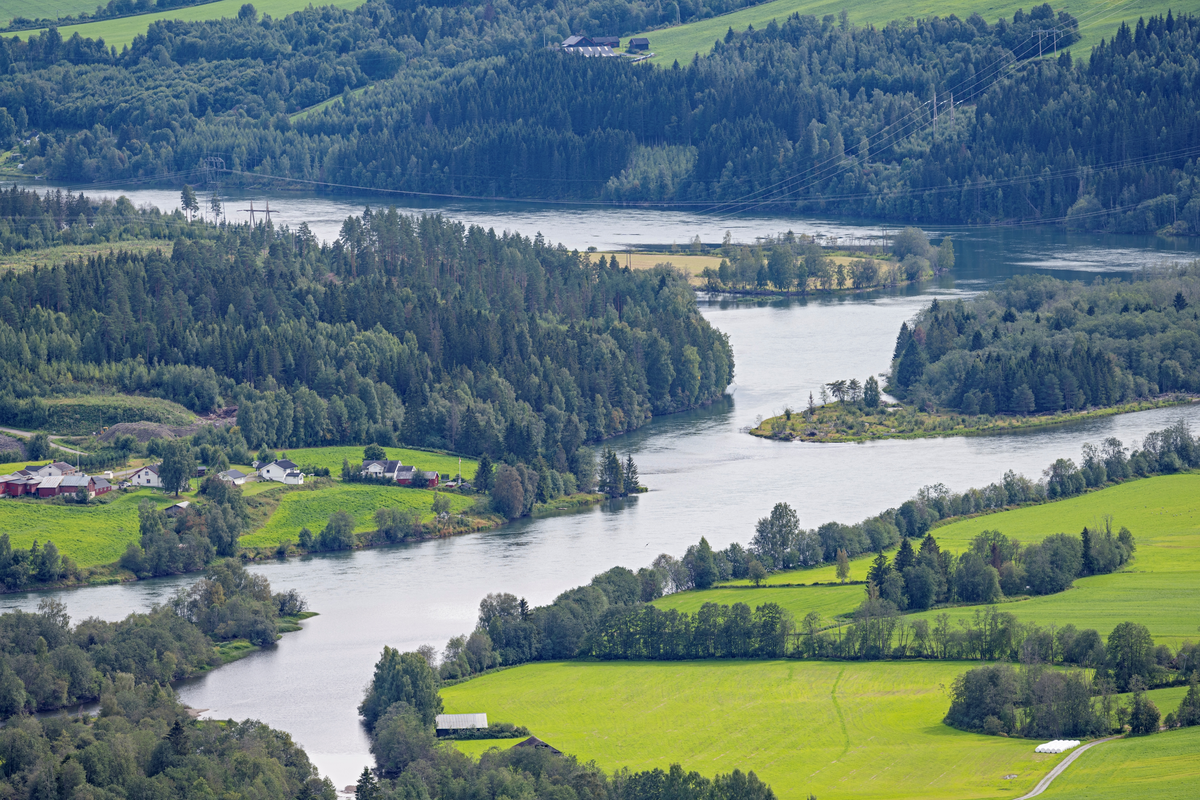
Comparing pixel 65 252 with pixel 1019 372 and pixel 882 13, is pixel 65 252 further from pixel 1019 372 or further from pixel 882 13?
pixel 882 13

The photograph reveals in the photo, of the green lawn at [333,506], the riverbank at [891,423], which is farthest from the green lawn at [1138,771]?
the riverbank at [891,423]

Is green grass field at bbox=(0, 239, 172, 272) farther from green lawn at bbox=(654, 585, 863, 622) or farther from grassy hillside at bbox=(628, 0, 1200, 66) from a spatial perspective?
Answer: grassy hillside at bbox=(628, 0, 1200, 66)

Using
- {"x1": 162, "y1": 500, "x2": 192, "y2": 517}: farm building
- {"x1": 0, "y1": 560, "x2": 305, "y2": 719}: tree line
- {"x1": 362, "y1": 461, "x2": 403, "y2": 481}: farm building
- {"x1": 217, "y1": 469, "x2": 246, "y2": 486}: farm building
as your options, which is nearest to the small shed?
{"x1": 0, "y1": 560, "x2": 305, "y2": 719}: tree line

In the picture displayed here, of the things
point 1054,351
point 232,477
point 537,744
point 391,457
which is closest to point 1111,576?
point 537,744

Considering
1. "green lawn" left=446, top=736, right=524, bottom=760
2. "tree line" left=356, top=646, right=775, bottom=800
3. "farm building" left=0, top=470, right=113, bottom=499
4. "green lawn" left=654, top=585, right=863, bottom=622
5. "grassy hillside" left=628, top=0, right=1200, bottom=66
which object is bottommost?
"green lawn" left=446, top=736, right=524, bottom=760

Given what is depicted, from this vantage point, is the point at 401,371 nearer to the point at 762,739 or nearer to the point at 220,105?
the point at 762,739

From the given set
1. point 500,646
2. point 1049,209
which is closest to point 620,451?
point 500,646

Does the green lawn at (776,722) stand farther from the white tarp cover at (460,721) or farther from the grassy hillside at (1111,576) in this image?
the grassy hillside at (1111,576)
